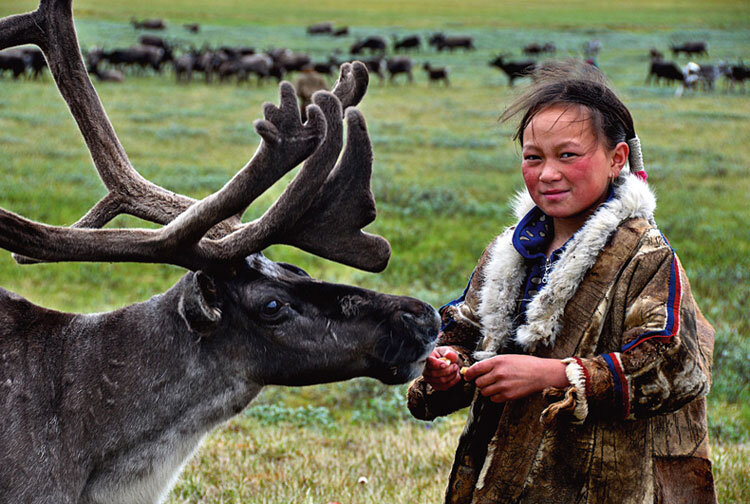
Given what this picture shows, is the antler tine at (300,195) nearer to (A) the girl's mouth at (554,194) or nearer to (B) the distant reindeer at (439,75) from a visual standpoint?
(A) the girl's mouth at (554,194)

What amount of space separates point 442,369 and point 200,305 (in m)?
0.87

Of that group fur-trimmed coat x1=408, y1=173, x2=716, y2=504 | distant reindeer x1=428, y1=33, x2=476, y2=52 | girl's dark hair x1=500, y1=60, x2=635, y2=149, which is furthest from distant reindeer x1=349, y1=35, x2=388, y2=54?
fur-trimmed coat x1=408, y1=173, x2=716, y2=504

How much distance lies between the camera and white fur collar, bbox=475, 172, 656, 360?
2707 millimetres

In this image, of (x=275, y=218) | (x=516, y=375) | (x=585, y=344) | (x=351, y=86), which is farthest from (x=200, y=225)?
(x=585, y=344)

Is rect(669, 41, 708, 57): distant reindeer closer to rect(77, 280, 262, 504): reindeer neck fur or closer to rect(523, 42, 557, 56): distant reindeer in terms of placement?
rect(523, 42, 557, 56): distant reindeer

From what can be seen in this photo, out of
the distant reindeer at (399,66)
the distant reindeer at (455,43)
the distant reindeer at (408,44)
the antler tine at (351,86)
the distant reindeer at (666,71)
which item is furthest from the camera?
the distant reindeer at (455,43)

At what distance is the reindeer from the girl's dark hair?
1.86 ft

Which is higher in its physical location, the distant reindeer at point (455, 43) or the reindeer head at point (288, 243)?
the reindeer head at point (288, 243)

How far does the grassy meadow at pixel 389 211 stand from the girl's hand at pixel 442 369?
1.03m

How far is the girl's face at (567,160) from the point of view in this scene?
108 inches

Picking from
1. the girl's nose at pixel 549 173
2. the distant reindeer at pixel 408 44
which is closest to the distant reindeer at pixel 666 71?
the distant reindeer at pixel 408 44

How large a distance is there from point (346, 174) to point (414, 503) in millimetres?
1970

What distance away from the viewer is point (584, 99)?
9.12ft

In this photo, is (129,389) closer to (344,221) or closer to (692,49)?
(344,221)
